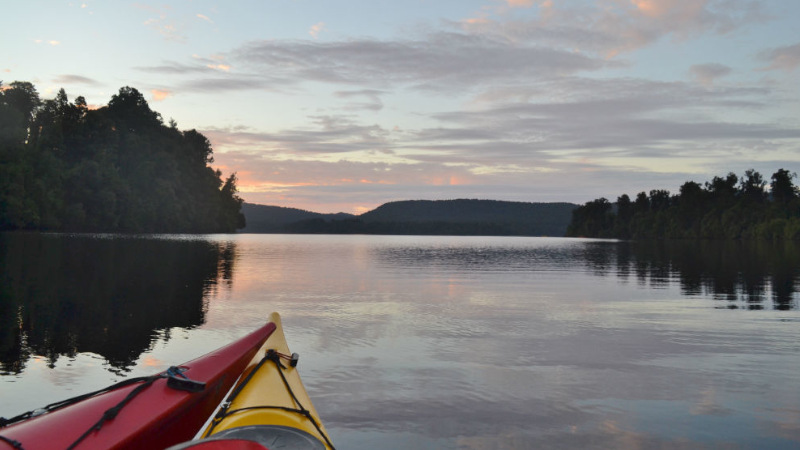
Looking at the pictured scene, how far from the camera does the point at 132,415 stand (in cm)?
604

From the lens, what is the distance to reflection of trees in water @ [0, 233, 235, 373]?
39.1 ft

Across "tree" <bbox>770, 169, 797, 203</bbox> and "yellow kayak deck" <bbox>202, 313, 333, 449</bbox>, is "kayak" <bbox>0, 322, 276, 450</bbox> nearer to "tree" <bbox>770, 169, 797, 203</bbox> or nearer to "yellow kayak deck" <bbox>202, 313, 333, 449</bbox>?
"yellow kayak deck" <bbox>202, 313, 333, 449</bbox>

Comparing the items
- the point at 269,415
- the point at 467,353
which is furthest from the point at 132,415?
the point at 467,353

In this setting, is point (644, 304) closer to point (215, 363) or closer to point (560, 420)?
point (560, 420)

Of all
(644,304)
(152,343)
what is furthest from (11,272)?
(644,304)

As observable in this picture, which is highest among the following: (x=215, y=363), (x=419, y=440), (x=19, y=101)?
(x=19, y=101)

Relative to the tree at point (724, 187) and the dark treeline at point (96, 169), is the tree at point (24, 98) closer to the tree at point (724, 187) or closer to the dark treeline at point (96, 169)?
the dark treeline at point (96, 169)

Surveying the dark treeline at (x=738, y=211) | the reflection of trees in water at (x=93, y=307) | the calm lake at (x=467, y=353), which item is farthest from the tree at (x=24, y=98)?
the dark treeline at (x=738, y=211)

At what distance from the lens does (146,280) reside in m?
25.6

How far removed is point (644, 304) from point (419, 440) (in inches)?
644

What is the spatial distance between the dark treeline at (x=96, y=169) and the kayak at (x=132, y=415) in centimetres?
8330

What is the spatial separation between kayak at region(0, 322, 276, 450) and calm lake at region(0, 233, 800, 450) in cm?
179

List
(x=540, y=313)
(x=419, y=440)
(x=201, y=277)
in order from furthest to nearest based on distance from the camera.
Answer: (x=201, y=277)
(x=540, y=313)
(x=419, y=440)

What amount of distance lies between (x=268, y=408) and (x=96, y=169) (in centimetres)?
10139
